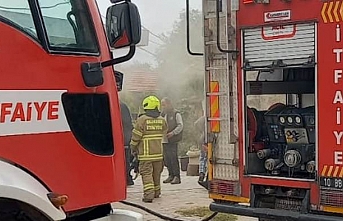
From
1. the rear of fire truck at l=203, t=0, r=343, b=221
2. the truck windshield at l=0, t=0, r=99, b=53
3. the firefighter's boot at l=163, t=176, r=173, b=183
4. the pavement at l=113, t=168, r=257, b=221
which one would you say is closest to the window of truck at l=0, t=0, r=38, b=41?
the truck windshield at l=0, t=0, r=99, b=53

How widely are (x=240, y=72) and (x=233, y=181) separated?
1091 millimetres

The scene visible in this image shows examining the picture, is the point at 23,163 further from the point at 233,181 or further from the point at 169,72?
the point at 169,72

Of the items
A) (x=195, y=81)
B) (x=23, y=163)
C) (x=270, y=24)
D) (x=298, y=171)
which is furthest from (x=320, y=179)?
(x=195, y=81)

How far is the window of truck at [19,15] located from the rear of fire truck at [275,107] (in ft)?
9.52

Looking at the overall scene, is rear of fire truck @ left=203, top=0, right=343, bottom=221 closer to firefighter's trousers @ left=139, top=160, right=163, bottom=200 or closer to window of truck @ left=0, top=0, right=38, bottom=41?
window of truck @ left=0, top=0, right=38, bottom=41

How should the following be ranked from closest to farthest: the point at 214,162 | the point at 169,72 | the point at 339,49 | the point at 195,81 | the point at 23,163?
the point at 23,163 < the point at 339,49 < the point at 214,162 < the point at 195,81 < the point at 169,72

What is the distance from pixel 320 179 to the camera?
5449 millimetres

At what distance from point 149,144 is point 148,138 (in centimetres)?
10

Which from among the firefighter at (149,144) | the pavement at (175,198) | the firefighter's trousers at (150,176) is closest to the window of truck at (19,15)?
the pavement at (175,198)

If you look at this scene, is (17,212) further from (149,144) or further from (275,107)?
(149,144)

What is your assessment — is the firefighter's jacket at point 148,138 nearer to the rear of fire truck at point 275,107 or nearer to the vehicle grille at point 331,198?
the rear of fire truck at point 275,107

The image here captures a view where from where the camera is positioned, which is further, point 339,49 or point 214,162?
point 214,162

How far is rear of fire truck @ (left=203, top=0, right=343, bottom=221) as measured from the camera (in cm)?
536

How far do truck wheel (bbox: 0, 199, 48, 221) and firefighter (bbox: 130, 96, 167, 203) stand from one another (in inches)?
260
